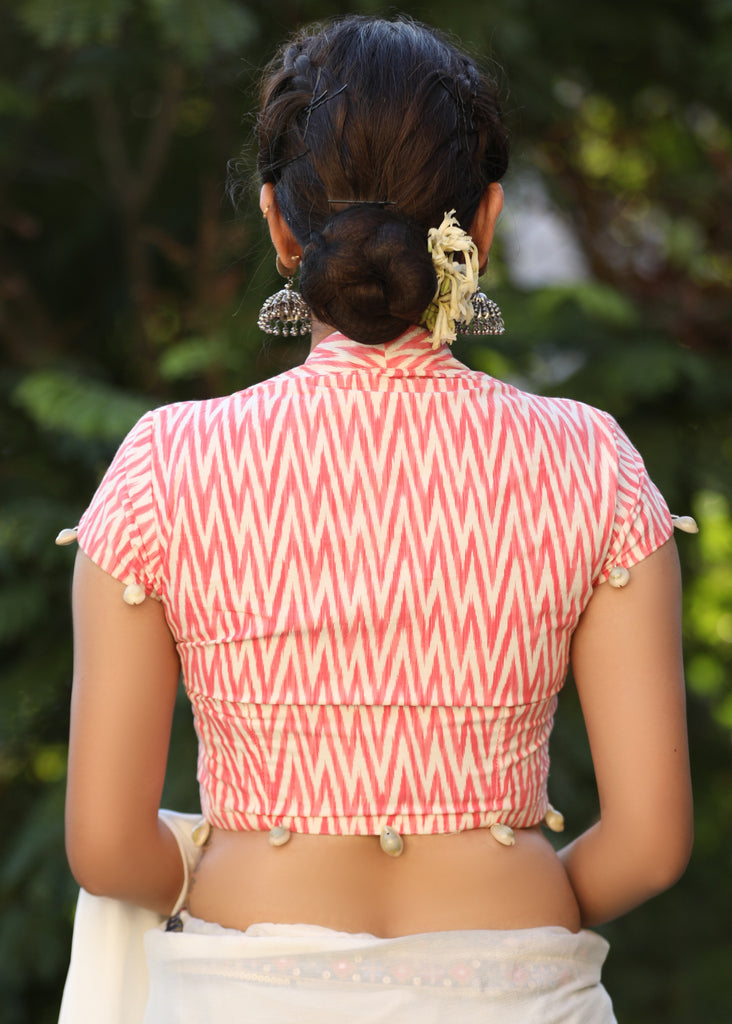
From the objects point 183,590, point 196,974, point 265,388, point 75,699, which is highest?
point 265,388

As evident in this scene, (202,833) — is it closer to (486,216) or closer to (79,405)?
(486,216)

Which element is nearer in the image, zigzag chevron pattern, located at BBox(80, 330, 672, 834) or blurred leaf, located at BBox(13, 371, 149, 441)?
zigzag chevron pattern, located at BBox(80, 330, 672, 834)

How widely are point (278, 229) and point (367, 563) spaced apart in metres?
0.37

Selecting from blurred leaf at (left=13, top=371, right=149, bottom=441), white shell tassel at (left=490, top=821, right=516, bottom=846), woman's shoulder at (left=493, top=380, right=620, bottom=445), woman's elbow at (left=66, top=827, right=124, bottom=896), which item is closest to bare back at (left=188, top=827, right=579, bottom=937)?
white shell tassel at (left=490, top=821, right=516, bottom=846)

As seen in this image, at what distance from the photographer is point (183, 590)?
1122 millimetres

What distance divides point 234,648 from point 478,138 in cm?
55

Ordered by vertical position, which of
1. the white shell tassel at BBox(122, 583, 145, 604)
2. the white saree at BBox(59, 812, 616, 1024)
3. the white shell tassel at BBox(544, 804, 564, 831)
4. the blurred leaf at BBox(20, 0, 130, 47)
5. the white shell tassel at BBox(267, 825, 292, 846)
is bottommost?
the white saree at BBox(59, 812, 616, 1024)

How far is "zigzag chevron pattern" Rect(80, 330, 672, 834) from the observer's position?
1.11 metres

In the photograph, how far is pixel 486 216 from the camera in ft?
4.03

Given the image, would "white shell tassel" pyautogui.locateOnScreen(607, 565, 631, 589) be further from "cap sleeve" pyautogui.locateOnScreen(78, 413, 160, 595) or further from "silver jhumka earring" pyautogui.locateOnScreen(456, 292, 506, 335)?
"cap sleeve" pyautogui.locateOnScreen(78, 413, 160, 595)

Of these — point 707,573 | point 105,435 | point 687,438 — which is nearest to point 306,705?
point 105,435

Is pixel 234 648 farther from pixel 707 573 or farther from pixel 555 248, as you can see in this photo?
pixel 555 248

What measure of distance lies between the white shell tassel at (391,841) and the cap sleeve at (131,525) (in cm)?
30

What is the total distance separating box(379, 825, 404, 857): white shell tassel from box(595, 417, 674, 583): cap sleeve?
301 millimetres
